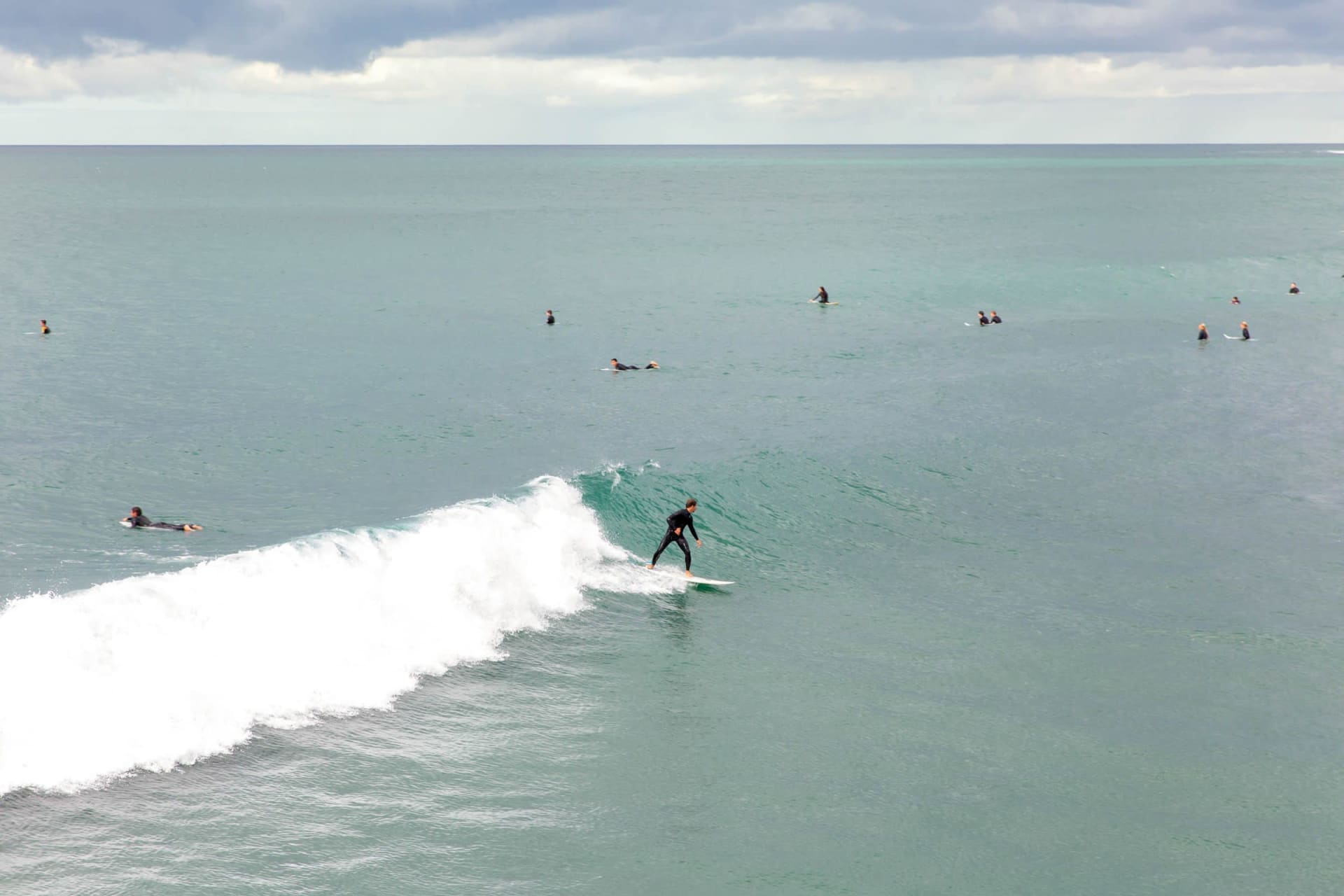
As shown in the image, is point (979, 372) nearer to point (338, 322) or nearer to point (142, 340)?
point (338, 322)

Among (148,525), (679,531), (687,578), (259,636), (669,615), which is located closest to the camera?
(259,636)

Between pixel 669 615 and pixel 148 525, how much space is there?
12.8 metres

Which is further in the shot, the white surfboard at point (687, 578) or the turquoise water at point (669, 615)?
the white surfboard at point (687, 578)

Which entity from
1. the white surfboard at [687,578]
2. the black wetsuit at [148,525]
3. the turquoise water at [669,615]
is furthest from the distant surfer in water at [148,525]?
the white surfboard at [687,578]

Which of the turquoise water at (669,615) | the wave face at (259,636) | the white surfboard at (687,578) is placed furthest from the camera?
the white surfboard at (687,578)

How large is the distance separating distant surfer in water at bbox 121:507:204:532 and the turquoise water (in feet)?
1.71

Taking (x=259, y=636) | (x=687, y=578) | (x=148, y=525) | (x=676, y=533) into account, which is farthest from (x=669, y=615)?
(x=148, y=525)

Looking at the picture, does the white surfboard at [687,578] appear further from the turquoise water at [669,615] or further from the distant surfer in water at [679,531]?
the turquoise water at [669,615]

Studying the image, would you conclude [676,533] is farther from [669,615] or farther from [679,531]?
[669,615]

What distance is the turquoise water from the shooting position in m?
15.9

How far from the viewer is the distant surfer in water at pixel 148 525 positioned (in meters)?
28.6

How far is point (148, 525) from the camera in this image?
94.2 ft

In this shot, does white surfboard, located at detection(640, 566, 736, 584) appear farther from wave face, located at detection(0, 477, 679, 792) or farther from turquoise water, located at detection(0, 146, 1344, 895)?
turquoise water, located at detection(0, 146, 1344, 895)

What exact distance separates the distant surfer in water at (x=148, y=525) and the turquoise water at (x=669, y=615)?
1.71 ft
